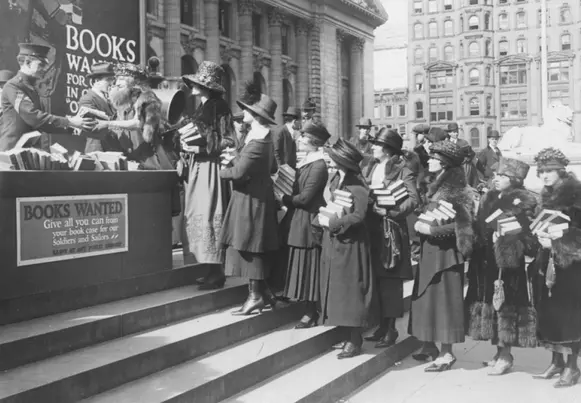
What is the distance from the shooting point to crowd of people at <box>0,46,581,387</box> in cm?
629

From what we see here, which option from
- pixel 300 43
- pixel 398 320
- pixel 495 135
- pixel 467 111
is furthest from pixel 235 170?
pixel 467 111

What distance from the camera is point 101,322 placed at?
5539mm

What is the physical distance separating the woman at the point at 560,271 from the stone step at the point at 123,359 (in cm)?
258

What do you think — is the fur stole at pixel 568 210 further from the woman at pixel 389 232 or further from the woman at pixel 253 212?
the woman at pixel 253 212

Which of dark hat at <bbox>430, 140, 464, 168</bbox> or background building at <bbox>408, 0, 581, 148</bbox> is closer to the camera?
dark hat at <bbox>430, 140, 464, 168</bbox>

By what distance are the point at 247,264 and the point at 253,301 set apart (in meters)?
0.37

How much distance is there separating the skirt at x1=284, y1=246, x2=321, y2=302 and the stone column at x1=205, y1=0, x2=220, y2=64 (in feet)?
88.2

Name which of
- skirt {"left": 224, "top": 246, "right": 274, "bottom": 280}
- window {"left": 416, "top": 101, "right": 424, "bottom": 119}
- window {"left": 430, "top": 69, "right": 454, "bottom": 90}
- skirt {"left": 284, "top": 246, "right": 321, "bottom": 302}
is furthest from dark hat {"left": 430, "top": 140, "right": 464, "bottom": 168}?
window {"left": 416, "top": 101, "right": 424, "bottom": 119}

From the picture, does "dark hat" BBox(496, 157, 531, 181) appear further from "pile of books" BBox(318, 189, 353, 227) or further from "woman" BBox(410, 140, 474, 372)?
"pile of books" BBox(318, 189, 353, 227)

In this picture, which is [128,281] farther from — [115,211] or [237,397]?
[237,397]

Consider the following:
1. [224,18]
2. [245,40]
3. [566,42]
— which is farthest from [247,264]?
[566,42]

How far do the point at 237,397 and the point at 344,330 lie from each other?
6.46ft

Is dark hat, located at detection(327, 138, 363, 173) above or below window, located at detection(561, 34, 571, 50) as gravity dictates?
below

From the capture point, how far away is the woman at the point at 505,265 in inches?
249
